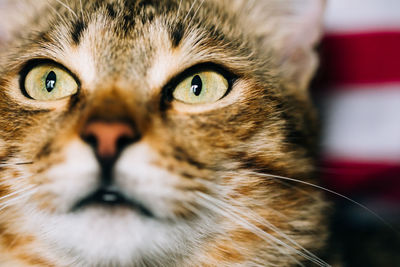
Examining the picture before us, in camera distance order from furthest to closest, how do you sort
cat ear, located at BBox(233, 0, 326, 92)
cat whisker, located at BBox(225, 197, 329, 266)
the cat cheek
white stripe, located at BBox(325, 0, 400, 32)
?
white stripe, located at BBox(325, 0, 400, 32)
cat ear, located at BBox(233, 0, 326, 92)
cat whisker, located at BBox(225, 197, 329, 266)
the cat cheek

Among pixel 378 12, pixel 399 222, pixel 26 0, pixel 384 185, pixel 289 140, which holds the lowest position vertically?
pixel 399 222

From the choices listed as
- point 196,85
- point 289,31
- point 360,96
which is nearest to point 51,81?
point 196,85

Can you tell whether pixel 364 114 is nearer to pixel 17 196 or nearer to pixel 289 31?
pixel 289 31

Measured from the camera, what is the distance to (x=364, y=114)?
4.06ft

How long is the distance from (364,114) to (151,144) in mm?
907

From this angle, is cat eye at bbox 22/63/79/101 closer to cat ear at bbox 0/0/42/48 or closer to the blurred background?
cat ear at bbox 0/0/42/48

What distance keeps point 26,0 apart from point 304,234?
79cm

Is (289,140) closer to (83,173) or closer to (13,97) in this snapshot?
(83,173)

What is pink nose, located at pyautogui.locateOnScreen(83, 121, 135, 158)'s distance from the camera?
0.53 metres

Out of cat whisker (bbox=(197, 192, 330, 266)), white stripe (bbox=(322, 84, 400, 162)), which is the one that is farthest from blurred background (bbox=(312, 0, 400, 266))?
cat whisker (bbox=(197, 192, 330, 266))

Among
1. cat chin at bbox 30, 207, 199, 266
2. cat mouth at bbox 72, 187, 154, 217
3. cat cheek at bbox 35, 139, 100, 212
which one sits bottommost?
cat chin at bbox 30, 207, 199, 266

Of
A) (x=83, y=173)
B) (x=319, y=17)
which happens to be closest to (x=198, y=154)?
(x=83, y=173)

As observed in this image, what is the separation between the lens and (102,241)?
554mm

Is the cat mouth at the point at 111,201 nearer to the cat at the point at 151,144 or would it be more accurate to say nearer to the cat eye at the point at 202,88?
the cat at the point at 151,144
